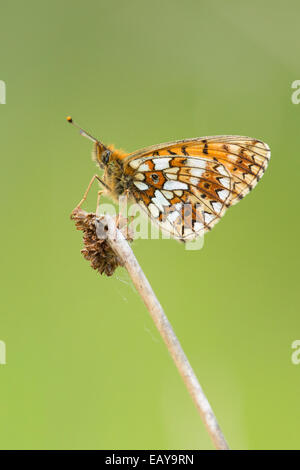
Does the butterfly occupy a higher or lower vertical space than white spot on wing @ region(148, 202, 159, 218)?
higher

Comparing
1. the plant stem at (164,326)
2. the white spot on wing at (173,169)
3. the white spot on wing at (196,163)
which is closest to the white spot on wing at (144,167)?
the white spot on wing at (173,169)

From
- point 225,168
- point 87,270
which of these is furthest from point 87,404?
point 225,168

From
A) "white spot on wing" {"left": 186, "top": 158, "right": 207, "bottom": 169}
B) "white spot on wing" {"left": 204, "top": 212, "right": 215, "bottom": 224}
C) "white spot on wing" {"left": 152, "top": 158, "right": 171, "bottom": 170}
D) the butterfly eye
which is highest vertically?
the butterfly eye

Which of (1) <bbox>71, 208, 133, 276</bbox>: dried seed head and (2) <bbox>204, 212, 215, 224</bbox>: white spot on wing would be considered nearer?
(1) <bbox>71, 208, 133, 276</bbox>: dried seed head

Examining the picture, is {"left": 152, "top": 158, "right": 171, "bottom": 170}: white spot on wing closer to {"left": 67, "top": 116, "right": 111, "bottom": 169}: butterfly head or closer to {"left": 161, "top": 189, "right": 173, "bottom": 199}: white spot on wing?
{"left": 161, "top": 189, "right": 173, "bottom": 199}: white spot on wing

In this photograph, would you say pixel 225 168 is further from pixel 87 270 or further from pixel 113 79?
pixel 113 79

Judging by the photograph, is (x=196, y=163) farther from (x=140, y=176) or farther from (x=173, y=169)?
(x=140, y=176)

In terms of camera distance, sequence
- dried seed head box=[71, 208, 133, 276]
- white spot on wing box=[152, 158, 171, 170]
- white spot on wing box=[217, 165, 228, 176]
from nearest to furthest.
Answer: dried seed head box=[71, 208, 133, 276] < white spot on wing box=[152, 158, 171, 170] < white spot on wing box=[217, 165, 228, 176]

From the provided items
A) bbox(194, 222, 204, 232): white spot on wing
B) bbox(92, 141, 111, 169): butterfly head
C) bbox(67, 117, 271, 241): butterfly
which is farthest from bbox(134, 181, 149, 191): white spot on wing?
bbox(194, 222, 204, 232): white spot on wing
